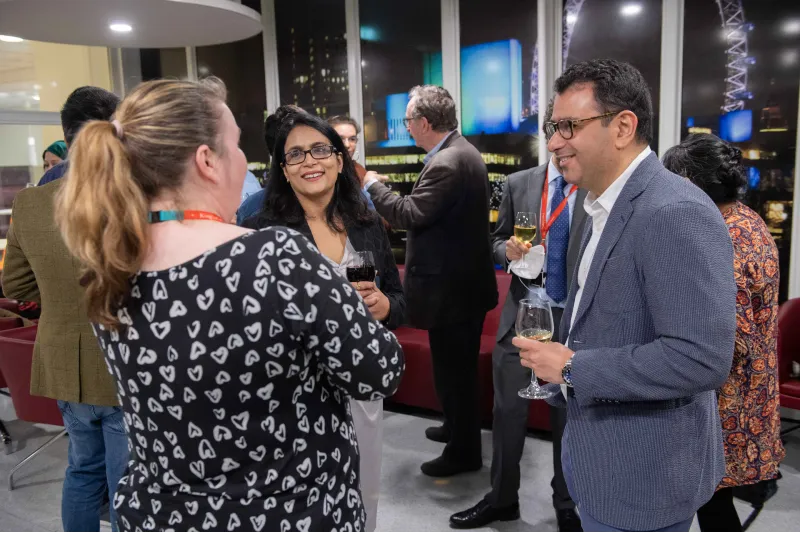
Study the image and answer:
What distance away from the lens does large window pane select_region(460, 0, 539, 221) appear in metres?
4.89

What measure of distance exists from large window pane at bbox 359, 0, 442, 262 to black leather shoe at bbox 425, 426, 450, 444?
221 centimetres

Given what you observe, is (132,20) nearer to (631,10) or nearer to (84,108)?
(84,108)

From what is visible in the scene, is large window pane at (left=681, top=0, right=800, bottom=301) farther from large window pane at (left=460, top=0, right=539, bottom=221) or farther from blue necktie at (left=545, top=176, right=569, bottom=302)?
blue necktie at (left=545, top=176, right=569, bottom=302)

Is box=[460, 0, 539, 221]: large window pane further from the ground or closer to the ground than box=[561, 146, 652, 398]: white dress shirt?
further from the ground

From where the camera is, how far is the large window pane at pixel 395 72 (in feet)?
17.6

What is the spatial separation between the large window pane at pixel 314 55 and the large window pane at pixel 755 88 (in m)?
2.94

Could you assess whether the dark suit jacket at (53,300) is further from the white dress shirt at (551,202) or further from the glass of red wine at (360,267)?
the white dress shirt at (551,202)

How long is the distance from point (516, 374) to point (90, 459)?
168cm

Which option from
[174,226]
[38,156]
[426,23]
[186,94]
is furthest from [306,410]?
[38,156]

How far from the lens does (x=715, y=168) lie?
80.7 inches

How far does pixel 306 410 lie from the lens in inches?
43.6

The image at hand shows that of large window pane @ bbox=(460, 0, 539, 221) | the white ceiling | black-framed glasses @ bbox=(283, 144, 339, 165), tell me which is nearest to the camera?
black-framed glasses @ bbox=(283, 144, 339, 165)

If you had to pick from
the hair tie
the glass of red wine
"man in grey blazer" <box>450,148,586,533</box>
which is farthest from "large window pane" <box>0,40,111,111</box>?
the hair tie

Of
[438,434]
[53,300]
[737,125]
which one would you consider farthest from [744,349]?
[737,125]
